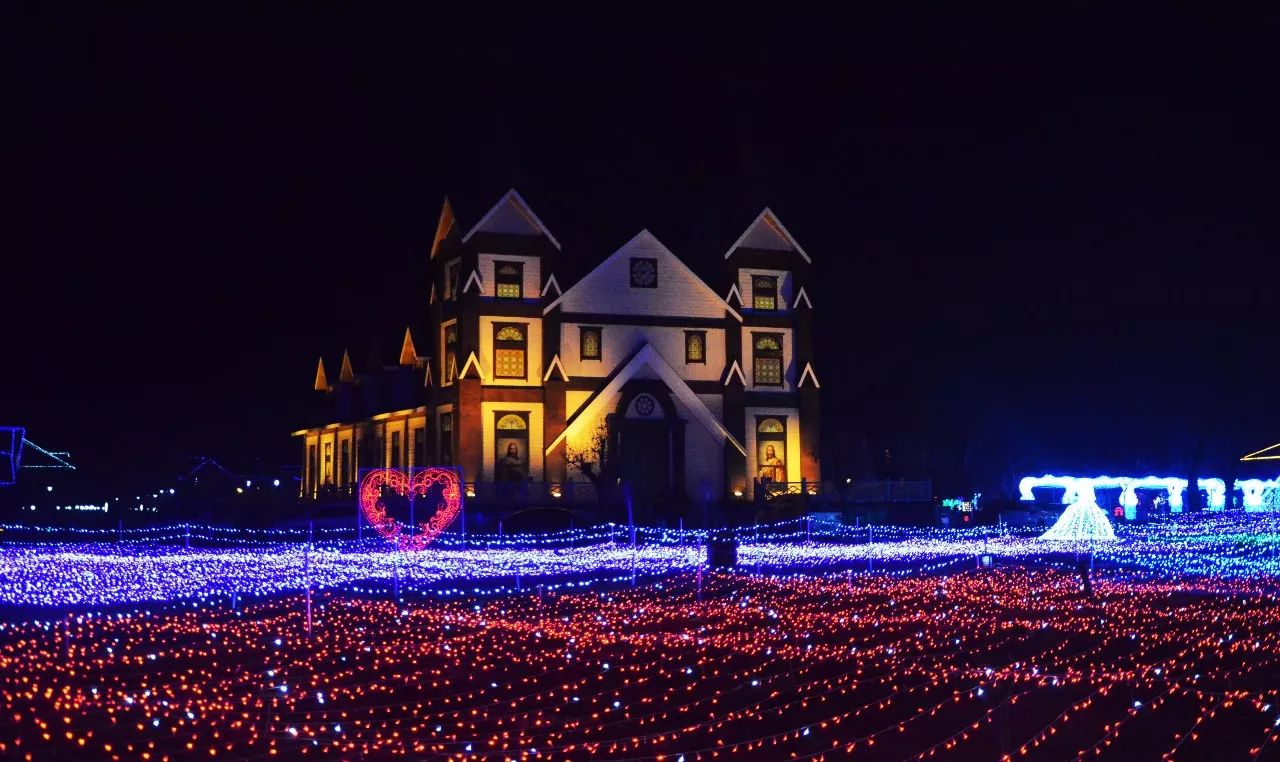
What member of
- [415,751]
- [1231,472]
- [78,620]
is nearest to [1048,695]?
[415,751]

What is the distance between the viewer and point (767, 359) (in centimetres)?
5294

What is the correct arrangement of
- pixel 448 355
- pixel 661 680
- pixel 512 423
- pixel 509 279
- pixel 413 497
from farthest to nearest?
pixel 448 355 → pixel 509 279 → pixel 512 423 → pixel 413 497 → pixel 661 680

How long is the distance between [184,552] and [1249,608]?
2078cm

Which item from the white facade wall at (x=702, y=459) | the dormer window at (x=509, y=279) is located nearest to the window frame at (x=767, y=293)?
the white facade wall at (x=702, y=459)

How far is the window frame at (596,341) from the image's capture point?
50188 millimetres

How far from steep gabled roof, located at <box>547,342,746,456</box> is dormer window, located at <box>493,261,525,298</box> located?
4410 millimetres

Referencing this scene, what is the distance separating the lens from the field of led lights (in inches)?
389

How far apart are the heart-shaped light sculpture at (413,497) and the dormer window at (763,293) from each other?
64.3ft

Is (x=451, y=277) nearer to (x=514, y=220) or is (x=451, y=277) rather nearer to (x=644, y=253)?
(x=514, y=220)

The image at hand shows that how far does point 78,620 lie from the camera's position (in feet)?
58.2

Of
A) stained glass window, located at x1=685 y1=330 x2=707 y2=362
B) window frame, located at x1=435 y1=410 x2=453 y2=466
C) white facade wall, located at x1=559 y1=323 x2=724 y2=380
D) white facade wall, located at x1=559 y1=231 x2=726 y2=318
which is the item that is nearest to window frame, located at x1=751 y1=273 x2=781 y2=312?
white facade wall, located at x1=559 y1=231 x2=726 y2=318

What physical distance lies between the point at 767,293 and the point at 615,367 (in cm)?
678

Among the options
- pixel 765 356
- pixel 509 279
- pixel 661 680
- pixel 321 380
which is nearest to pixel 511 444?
pixel 509 279

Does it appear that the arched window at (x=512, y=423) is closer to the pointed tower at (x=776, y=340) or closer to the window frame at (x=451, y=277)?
the window frame at (x=451, y=277)
